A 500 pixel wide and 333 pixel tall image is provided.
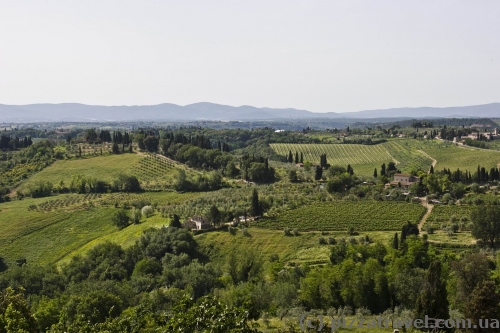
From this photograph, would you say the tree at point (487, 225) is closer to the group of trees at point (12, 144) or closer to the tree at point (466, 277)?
the tree at point (466, 277)

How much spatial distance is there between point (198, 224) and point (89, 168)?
→ 56.3m

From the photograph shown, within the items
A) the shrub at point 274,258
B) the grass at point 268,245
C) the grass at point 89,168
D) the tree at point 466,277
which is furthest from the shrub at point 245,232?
the grass at point 89,168

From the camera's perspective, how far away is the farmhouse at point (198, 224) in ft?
208

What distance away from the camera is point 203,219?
63.8m

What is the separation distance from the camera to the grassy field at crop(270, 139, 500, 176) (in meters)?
113

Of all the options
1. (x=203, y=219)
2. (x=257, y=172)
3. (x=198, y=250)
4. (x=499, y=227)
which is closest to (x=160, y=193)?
(x=257, y=172)

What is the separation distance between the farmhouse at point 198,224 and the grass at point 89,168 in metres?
43.2

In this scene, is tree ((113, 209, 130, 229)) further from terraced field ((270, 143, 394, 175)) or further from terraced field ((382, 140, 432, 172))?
terraced field ((382, 140, 432, 172))

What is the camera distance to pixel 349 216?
62.4m

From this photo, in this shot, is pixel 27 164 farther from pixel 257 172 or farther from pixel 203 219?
pixel 203 219

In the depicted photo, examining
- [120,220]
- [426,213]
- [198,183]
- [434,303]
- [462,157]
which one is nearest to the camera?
[434,303]

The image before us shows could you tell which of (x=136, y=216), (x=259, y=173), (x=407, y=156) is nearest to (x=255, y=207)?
(x=136, y=216)

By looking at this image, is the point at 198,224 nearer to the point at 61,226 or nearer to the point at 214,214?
the point at 214,214

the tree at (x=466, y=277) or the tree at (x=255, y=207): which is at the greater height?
the tree at (x=466, y=277)
